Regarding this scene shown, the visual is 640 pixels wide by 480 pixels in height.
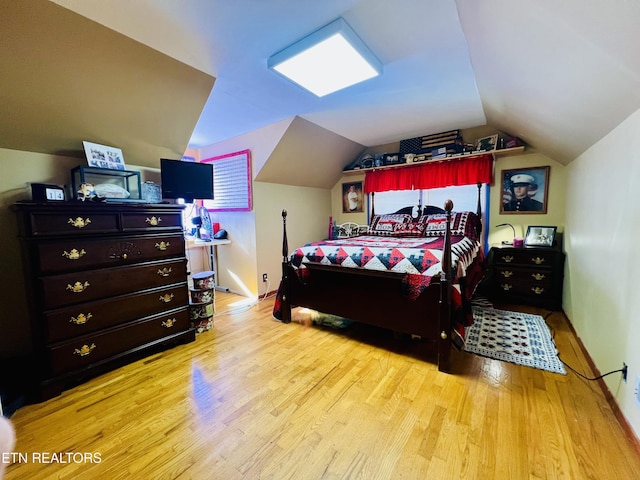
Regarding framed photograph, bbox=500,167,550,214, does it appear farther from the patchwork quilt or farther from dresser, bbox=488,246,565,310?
the patchwork quilt

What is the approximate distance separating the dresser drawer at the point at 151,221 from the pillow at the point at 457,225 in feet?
9.65

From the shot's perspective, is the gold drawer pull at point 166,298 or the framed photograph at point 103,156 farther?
the gold drawer pull at point 166,298

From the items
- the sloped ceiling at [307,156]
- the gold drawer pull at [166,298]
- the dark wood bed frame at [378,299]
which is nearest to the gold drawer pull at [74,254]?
the gold drawer pull at [166,298]

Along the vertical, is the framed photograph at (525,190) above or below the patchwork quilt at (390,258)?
above

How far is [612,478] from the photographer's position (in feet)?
3.72

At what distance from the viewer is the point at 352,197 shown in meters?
4.71

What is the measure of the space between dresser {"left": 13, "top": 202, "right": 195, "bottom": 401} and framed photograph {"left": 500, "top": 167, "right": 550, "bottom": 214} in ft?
Result: 12.5

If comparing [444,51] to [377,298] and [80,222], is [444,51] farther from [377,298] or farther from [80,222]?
[80,222]

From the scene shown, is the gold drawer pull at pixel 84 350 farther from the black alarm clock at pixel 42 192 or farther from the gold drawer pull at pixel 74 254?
the black alarm clock at pixel 42 192

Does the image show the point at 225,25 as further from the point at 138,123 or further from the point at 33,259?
the point at 33,259

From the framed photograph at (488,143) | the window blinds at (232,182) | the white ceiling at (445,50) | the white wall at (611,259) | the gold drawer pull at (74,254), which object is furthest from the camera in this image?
the window blinds at (232,182)

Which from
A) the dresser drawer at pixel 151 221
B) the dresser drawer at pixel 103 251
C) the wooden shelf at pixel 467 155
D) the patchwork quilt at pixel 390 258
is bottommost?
the patchwork quilt at pixel 390 258

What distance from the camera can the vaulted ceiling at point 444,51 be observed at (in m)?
1.12

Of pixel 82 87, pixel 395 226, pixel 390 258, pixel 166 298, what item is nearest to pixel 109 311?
pixel 166 298
